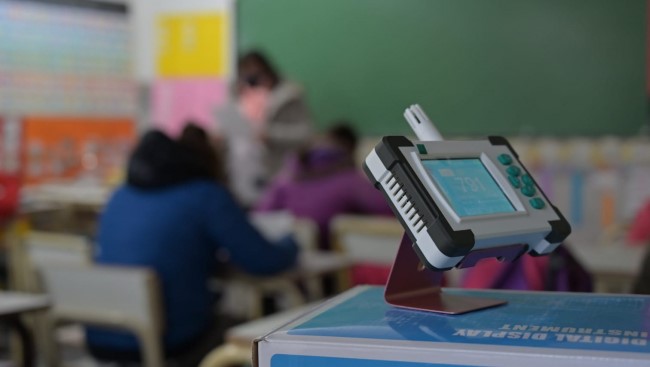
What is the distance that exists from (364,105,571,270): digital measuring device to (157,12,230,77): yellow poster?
20.5 feet

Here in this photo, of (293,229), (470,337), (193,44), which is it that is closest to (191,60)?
(193,44)

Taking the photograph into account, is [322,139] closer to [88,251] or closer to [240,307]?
[240,307]

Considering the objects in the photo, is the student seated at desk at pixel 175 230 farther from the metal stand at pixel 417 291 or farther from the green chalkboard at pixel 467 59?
the green chalkboard at pixel 467 59

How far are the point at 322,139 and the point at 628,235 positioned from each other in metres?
2.74

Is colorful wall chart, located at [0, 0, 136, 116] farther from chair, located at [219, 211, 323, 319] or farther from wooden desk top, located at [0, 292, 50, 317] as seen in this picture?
wooden desk top, located at [0, 292, 50, 317]

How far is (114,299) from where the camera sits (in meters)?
2.87

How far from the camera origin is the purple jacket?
446cm

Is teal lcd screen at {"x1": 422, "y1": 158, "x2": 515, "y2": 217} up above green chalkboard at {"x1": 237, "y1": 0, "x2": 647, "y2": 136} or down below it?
below

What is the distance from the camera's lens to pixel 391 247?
3.58 m

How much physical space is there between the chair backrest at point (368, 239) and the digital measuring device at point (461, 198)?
2.40 m

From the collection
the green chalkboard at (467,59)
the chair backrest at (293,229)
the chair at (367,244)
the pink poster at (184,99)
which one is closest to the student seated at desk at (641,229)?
the chair at (367,244)

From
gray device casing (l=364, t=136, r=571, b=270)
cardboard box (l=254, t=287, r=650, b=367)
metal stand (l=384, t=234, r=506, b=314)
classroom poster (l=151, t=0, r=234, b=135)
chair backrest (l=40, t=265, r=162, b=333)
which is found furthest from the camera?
classroom poster (l=151, t=0, r=234, b=135)

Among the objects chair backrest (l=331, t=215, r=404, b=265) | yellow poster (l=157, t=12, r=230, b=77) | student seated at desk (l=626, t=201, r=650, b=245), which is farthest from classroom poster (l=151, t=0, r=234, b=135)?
student seated at desk (l=626, t=201, r=650, b=245)

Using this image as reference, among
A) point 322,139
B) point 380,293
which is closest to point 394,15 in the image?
point 322,139
